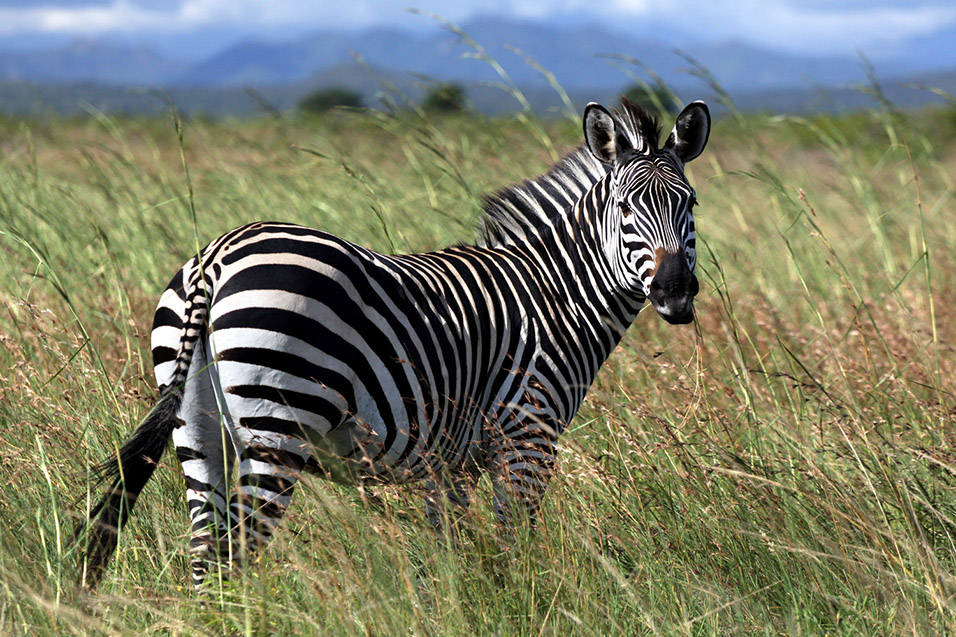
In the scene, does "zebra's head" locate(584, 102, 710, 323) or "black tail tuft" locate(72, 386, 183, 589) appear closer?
"black tail tuft" locate(72, 386, 183, 589)

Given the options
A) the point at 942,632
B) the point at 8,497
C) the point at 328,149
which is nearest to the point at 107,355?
the point at 8,497

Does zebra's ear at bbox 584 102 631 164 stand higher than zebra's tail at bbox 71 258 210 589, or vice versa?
zebra's ear at bbox 584 102 631 164

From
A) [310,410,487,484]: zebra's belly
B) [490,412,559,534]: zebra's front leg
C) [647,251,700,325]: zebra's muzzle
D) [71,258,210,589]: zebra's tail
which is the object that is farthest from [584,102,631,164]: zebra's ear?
[71,258,210,589]: zebra's tail

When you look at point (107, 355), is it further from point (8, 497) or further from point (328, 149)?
point (328, 149)

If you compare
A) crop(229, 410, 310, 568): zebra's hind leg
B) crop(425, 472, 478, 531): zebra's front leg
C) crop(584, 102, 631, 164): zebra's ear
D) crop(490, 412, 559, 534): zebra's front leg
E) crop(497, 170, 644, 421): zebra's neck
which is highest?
crop(584, 102, 631, 164): zebra's ear

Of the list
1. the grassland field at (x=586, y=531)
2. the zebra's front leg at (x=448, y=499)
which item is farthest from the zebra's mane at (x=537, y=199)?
the zebra's front leg at (x=448, y=499)

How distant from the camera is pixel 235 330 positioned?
2248 mm

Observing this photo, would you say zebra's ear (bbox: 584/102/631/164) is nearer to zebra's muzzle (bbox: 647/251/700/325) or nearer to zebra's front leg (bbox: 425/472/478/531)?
zebra's muzzle (bbox: 647/251/700/325)

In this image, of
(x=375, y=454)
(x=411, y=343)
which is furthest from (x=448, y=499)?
(x=411, y=343)

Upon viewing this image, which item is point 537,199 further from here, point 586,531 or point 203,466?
point 203,466

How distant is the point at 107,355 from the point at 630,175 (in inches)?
107

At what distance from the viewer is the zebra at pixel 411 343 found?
90.4 inches

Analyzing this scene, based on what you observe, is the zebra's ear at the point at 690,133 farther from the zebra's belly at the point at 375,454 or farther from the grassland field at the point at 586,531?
the zebra's belly at the point at 375,454

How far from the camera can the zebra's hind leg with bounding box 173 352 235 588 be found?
7.66 feet
